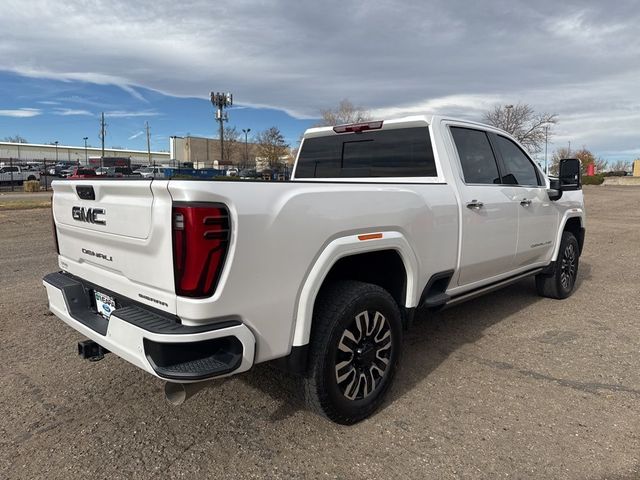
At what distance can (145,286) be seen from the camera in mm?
2477

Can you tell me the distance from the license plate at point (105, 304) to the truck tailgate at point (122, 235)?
0.09 m

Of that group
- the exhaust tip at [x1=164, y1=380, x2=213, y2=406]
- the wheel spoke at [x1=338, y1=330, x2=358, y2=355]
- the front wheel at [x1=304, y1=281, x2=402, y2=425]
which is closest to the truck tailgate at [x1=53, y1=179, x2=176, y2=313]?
the exhaust tip at [x1=164, y1=380, x2=213, y2=406]

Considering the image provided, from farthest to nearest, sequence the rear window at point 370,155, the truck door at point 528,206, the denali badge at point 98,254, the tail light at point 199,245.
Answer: the truck door at point 528,206 → the rear window at point 370,155 → the denali badge at point 98,254 → the tail light at point 199,245

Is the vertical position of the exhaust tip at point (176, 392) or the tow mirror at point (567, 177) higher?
the tow mirror at point (567, 177)

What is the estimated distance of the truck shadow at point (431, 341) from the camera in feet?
11.3

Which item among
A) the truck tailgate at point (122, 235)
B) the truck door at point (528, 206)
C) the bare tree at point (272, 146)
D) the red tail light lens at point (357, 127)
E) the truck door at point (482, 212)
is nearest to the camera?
the truck tailgate at point (122, 235)

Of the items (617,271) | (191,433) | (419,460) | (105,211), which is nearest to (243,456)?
(191,433)

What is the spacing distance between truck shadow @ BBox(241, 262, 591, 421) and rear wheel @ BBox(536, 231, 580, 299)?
15 centimetres

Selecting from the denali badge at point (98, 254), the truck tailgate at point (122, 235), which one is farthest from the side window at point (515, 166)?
the denali badge at point (98, 254)

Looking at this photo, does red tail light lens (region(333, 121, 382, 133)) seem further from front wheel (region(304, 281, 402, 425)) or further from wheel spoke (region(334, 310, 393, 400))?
wheel spoke (region(334, 310, 393, 400))

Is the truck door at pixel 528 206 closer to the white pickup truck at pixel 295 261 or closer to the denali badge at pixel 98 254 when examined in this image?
the white pickup truck at pixel 295 261

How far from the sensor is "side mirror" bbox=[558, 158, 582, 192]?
17.1 ft

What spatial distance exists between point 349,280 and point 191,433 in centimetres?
134

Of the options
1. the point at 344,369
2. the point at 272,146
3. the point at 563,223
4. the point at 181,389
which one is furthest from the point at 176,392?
the point at 272,146
